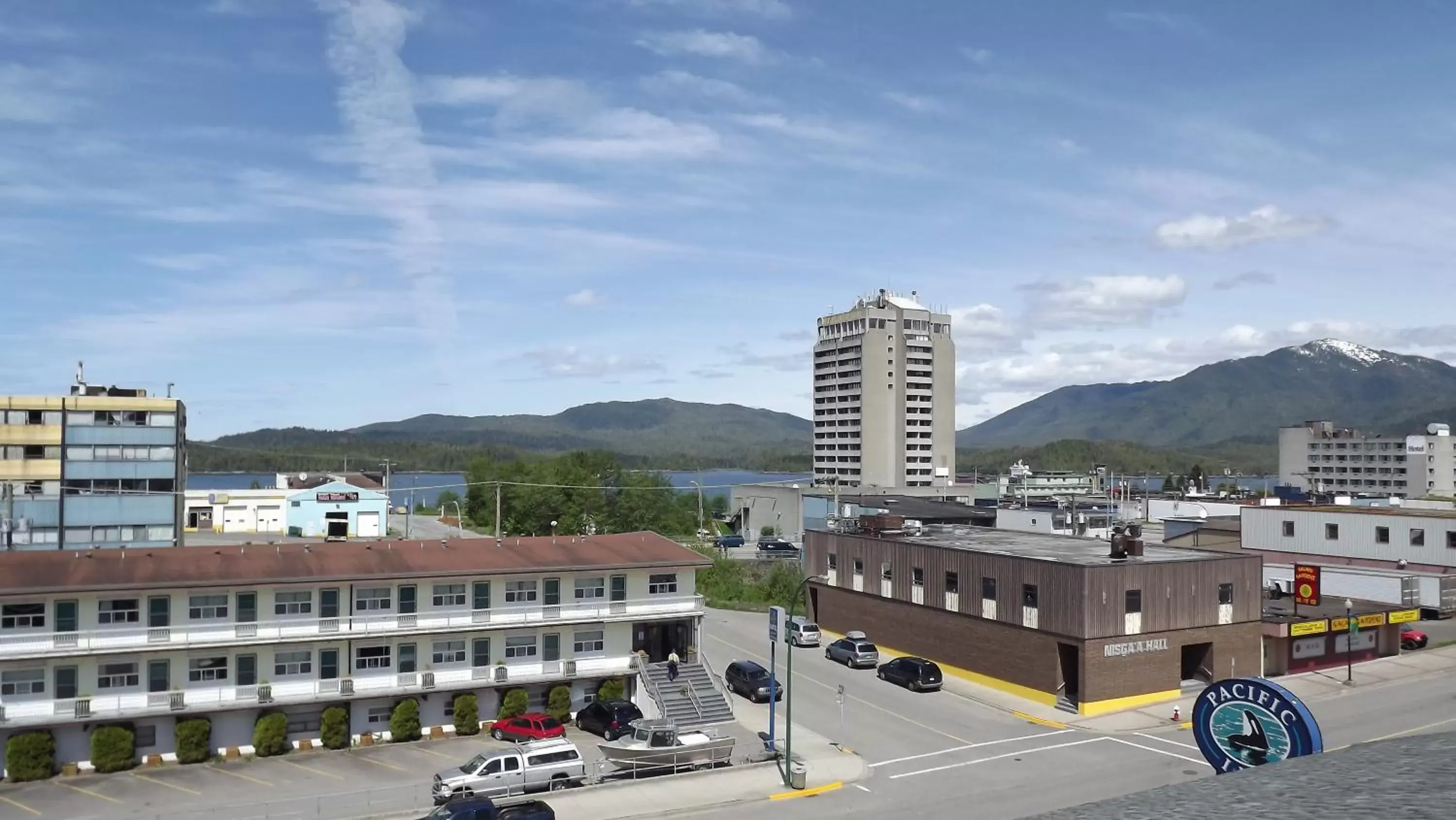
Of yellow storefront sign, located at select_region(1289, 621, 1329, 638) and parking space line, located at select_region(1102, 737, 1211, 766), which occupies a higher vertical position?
yellow storefront sign, located at select_region(1289, 621, 1329, 638)

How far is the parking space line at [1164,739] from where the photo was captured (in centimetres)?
3681

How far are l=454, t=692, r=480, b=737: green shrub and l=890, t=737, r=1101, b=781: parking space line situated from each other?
1668 cm

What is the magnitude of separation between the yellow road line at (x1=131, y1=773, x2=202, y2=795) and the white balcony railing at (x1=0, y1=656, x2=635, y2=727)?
2.13 metres

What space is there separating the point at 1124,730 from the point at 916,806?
1302 cm

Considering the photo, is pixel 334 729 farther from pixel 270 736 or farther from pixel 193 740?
pixel 193 740

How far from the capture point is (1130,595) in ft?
143

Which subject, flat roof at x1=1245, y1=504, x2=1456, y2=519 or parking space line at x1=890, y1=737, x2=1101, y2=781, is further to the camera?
flat roof at x1=1245, y1=504, x2=1456, y2=519

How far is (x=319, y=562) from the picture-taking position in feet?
135

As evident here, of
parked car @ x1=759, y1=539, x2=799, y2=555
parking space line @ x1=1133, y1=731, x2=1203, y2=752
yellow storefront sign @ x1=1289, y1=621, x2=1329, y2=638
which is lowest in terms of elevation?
parking space line @ x1=1133, y1=731, x2=1203, y2=752

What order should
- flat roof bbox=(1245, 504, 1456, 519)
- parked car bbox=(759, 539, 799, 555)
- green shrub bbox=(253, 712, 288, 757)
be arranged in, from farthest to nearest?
parked car bbox=(759, 539, 799, 555) → flat roof bbox=(1245, 504, 1456, 519) → green shrub bbox=(253, 712, 288, 757)

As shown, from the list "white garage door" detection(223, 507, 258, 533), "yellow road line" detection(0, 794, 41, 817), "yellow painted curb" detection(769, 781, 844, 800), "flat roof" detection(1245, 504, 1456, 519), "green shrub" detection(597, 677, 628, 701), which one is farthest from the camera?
"white garage door" detection(223, 507, 258, 533)

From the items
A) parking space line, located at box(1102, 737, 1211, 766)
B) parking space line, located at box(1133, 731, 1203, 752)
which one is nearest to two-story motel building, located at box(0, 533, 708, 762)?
parking space line, located at box(1102, 737, 1211, 766)

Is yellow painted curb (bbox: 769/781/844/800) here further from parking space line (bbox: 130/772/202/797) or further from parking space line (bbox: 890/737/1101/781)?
parking space line (bbox: 130/772/202/797)

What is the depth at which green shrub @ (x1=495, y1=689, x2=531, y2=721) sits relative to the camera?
41.1 m
